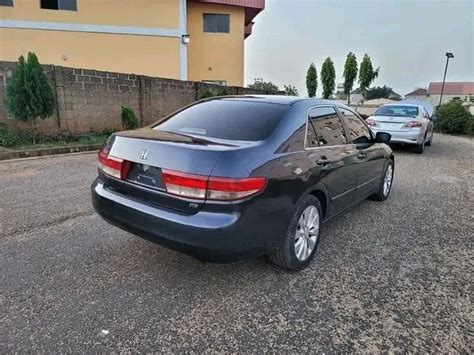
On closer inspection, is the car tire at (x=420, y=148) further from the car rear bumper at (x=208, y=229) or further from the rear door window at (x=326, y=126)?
the car rear bumper at (x=208, y=229)

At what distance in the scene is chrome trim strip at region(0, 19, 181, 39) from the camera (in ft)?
47.5

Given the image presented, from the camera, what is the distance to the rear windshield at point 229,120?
8.70 feet

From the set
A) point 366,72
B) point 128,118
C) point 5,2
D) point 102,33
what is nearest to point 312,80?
point 366,72

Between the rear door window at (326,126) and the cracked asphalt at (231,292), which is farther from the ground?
the rear door window at (326,126)

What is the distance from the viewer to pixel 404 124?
8.79 m

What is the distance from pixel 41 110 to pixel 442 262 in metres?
8.54

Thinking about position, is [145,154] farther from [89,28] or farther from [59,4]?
[59,4]

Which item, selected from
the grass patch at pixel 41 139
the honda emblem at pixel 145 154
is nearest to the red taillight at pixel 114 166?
the honda emblem at pixel 145 154

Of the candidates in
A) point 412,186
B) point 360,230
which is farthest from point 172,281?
point 412,186

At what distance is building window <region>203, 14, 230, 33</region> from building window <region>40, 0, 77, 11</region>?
21.7 feet

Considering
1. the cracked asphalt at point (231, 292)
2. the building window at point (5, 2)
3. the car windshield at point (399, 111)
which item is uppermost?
the building window at point (5, 2)

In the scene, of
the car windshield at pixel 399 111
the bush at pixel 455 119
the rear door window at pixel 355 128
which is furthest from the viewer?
the bush at pixel 455 119

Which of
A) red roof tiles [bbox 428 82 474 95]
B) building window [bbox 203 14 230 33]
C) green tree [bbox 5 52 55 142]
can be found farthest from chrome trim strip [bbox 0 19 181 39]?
red roof tiles [bbox 428 82 474 95]

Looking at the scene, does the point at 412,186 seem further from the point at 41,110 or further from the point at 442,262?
the point at 41,110
